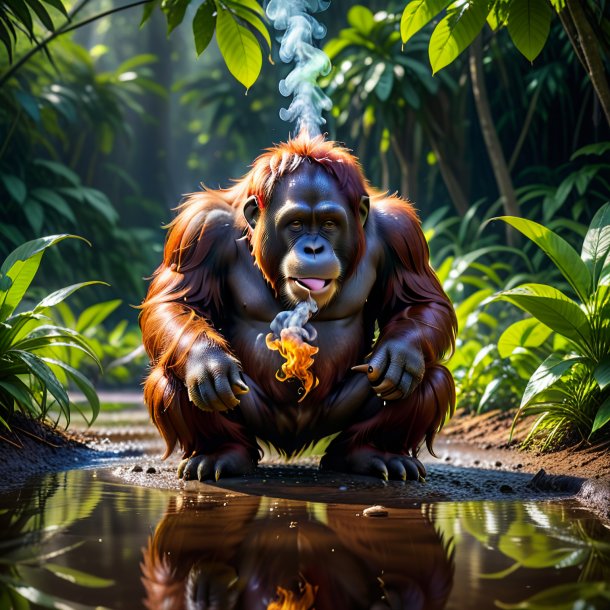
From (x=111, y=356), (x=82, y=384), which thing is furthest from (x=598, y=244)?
(x=111, y=356)

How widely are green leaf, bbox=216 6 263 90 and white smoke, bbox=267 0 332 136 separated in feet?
0.93

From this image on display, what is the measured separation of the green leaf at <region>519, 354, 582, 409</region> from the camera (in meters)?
3.26

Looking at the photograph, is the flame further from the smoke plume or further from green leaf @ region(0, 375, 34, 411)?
green leaf @ region(0, 375, 34, 411)

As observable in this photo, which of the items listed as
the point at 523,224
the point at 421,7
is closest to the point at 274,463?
the point at 523,224

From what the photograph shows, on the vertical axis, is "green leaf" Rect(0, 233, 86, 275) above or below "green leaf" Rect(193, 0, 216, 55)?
below

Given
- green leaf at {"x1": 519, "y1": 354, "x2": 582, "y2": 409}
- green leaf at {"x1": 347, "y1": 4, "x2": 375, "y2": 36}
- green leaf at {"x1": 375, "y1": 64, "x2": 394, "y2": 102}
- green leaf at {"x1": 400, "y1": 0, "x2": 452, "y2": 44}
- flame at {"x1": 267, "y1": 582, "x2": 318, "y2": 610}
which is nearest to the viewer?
flame at {"x1": 267, "y1": 582, "x2": 318, "y2": 610}

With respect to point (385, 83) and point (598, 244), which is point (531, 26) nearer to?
point (598, 244)

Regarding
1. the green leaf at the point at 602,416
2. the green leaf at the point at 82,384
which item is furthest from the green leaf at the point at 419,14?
the green leaf at the point at 82,384

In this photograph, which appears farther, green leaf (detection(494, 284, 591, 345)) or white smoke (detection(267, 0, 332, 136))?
white smoke (detection(267, 0, 332, 136))

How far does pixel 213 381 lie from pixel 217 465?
0.31 meters

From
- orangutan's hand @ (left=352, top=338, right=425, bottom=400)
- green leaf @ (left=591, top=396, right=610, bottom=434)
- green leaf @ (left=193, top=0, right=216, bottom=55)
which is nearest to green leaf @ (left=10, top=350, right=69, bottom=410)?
orangutan's hand @ (left=352, top=338, right=425, bottom=400)

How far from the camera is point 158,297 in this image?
3.28 meters

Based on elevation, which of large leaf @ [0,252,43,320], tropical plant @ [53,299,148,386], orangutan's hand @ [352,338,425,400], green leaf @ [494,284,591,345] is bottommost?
tropical plant @ [53,299,148,386]

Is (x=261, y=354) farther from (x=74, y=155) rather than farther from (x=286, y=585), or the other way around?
(x=74, y=155)
